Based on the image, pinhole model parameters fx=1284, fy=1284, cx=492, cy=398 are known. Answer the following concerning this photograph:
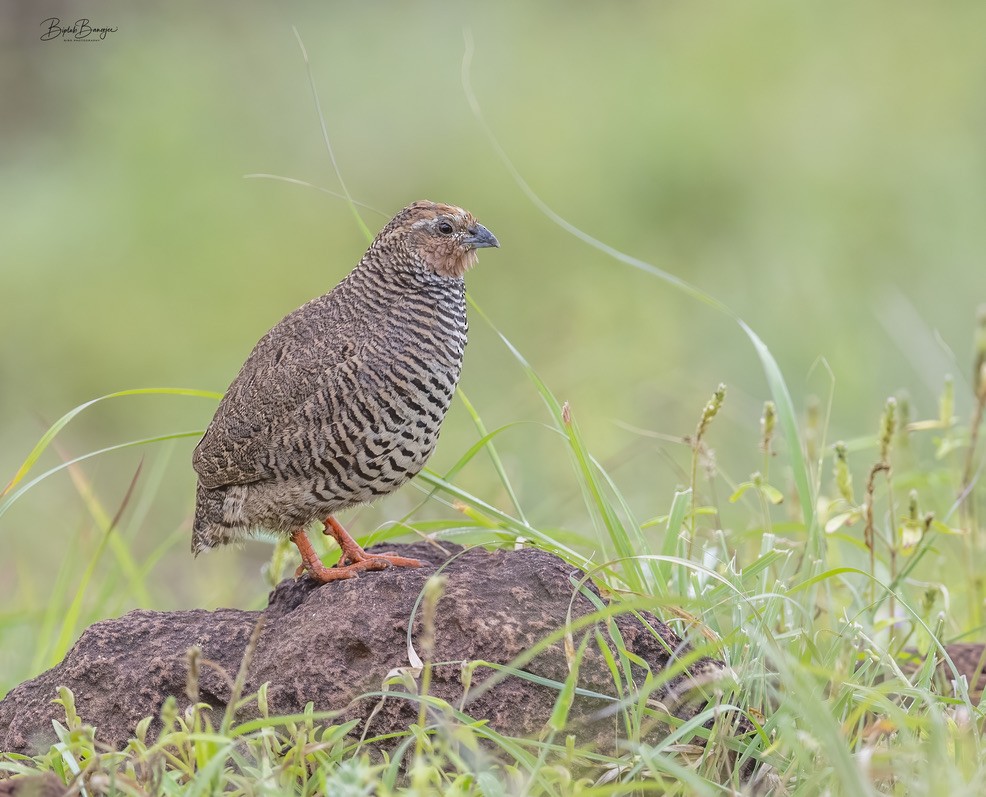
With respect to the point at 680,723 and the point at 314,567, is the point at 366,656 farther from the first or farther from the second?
the point at 680,723

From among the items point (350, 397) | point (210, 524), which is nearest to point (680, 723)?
point (350, 397)

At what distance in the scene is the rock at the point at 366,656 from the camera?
3.27 m

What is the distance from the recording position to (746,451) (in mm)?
8383

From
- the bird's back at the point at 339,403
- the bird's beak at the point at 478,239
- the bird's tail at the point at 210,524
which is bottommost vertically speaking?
the bird's tail at the point at 210,524

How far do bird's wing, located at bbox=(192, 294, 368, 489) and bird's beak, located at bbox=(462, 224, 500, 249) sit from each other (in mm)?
499

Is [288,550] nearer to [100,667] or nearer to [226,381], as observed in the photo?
[100,667]

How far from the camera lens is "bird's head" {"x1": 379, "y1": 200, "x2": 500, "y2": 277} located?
14.1ft

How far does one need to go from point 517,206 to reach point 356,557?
7.68 meters

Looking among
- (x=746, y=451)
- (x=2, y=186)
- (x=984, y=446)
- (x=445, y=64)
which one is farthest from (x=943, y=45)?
(x=2, y=186)

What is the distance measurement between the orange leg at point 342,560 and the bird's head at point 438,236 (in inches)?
37.1

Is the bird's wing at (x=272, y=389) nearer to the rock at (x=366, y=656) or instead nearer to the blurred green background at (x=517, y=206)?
the rock at (x=366, y=656)

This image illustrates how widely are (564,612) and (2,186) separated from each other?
11147 mm

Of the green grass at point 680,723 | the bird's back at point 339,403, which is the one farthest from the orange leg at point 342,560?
the green grass at point 680,723

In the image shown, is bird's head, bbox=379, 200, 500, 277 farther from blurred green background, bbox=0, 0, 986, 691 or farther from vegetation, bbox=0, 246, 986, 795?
blurred green background, bbox=0, 0, 986, 691
